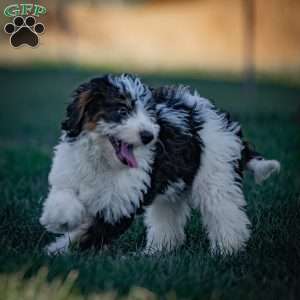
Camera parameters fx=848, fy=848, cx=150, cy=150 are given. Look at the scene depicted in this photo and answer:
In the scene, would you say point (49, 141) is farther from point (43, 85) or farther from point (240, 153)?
point (43, 85)

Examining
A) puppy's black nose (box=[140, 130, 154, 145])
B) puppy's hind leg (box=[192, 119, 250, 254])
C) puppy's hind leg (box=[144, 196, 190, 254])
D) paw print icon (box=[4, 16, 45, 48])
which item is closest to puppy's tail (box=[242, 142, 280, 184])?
puppy's hind leg (box=[192, 119, 250, 254])

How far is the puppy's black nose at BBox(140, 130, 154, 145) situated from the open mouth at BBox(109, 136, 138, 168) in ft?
0.50

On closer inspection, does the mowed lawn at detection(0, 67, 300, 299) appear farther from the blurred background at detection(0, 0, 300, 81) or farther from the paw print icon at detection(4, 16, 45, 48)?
the blurred background at detection(0, 0, 300, 81)

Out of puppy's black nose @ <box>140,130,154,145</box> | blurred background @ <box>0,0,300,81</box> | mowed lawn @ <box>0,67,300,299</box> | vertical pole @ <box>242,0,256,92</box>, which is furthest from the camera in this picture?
blurred background @ <box>0,0,300,81</box>

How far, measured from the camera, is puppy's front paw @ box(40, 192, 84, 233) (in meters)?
4.60

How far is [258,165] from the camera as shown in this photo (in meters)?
5.35

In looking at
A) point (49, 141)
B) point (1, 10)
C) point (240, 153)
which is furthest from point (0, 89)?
point (240, 153)

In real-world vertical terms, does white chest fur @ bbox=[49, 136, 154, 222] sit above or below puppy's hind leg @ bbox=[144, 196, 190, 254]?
above

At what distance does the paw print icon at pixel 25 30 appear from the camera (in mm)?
5961

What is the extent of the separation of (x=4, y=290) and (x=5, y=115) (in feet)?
30.7

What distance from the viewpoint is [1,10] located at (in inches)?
253

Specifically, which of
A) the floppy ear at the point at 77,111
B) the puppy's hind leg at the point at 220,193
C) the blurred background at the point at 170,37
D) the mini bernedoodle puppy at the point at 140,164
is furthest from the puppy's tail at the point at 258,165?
the blurred background at the point at 170,37

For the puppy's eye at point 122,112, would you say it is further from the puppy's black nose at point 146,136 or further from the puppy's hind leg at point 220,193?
the puppy's hind leg at point 220,193

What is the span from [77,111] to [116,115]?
27cm
